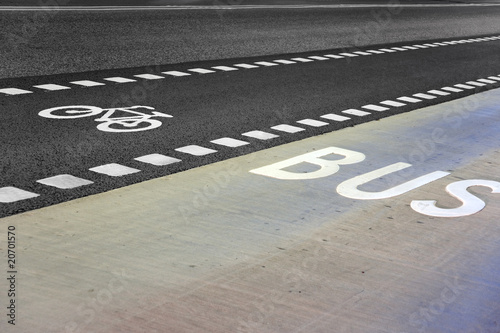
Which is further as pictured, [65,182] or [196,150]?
[196,150]

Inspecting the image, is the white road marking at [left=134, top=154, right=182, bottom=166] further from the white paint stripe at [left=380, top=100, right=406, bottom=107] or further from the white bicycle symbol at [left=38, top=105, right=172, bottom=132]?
the white paint stripe at [left=380, top=100, right=406, bottom=107]

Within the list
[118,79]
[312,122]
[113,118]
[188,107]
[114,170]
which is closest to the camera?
[114,170]

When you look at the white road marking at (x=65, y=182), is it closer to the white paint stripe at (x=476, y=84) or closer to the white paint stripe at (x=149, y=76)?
the white paint stripe at (x=149, y=76)

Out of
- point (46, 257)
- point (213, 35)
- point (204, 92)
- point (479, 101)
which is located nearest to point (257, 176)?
point (46, 257)

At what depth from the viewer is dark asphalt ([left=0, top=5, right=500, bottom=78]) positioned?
1140 centimetres

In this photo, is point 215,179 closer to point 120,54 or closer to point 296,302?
point 296,302

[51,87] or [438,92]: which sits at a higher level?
[51,87]

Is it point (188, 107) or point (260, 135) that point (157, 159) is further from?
point (188, 107)

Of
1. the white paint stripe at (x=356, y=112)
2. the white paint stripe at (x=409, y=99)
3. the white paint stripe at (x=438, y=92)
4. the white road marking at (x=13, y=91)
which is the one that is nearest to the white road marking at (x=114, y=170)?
the white road marking at (x=13, y=91)

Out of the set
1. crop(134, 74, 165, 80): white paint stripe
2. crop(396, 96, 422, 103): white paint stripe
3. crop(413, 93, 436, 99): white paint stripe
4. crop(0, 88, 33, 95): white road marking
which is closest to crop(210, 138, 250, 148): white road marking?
crop(0, 88, 33, 95): white road marking

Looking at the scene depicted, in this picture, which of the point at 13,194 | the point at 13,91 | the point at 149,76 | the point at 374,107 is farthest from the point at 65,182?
the point at 149,76

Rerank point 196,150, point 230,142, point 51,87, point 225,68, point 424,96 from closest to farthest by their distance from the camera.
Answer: point 196,150 < point 230,142 < point 51,87 < point 424,96 < point 225,68

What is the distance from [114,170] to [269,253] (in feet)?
6.93

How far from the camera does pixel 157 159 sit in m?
6.94
